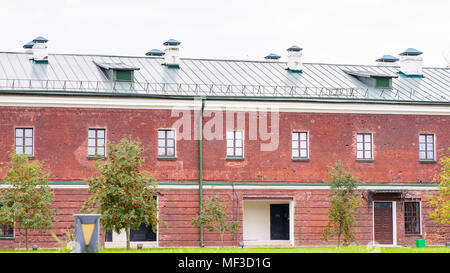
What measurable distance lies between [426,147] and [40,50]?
19.6 m

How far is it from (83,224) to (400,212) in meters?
23.4

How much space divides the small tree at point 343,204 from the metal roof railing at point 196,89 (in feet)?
15.3

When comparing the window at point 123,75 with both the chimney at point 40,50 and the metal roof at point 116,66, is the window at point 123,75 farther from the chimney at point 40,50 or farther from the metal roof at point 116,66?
the chimney at point 40,50

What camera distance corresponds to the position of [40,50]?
39.7 meters

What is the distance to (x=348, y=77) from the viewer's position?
4278 cm

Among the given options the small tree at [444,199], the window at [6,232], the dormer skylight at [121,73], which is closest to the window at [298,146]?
the small tree at [444,199]

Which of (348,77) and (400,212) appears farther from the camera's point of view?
(348,77)

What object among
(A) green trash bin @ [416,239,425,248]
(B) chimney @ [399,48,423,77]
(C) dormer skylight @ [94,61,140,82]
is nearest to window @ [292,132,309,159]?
(A) green trash bin @ [416,239,425,248]

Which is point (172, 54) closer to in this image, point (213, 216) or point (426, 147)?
point (213, 216)

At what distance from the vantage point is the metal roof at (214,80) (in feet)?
122
